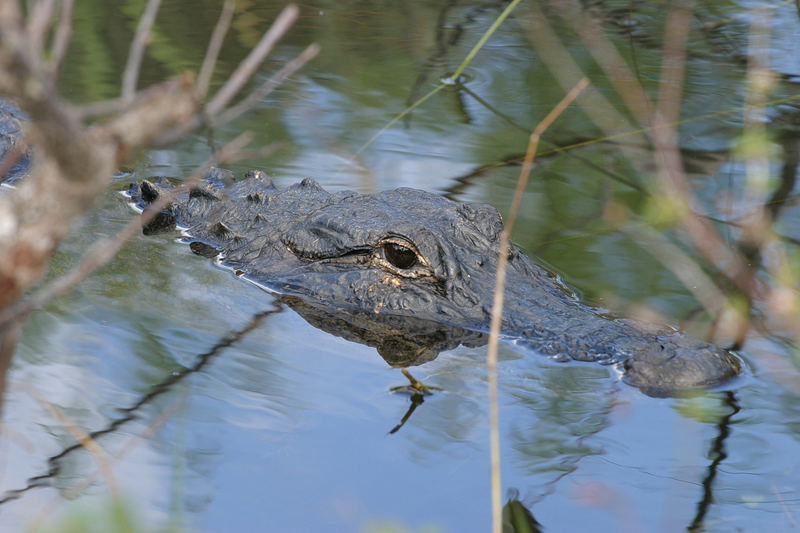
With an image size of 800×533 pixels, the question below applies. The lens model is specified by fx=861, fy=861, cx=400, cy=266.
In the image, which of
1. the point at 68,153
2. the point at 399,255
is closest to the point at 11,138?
the point at 399,255

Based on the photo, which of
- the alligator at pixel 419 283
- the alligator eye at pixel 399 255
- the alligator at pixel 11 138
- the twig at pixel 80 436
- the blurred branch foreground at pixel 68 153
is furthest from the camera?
the alligator at pixel 11 138

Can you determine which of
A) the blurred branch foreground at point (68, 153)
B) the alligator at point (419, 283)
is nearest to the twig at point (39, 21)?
the blurred branch foreground at point (68, 153)

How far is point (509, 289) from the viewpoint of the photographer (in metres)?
4.00

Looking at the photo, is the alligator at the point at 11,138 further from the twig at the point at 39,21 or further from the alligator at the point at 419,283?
the twig at the point at 39,21

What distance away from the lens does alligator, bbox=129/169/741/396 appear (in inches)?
137

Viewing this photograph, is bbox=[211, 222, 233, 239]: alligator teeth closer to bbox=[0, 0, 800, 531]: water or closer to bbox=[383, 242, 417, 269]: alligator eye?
bbox=[0, 0, 800, 531]: water

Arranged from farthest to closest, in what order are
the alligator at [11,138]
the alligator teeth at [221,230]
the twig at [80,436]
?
the alligator at [11,138]
the alligator teeth at [221,230]
the twig at [80,436]

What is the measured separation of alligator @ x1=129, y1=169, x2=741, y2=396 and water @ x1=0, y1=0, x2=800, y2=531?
12 cm

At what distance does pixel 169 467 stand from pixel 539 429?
1269mm

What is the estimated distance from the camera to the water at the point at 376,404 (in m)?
2.54

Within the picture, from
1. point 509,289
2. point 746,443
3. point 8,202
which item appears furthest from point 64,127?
point 509,289

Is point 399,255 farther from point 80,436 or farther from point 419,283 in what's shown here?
point 80,436

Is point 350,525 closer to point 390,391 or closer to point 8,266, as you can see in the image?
point 390,391

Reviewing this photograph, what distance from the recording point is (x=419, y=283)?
404 centimetres
